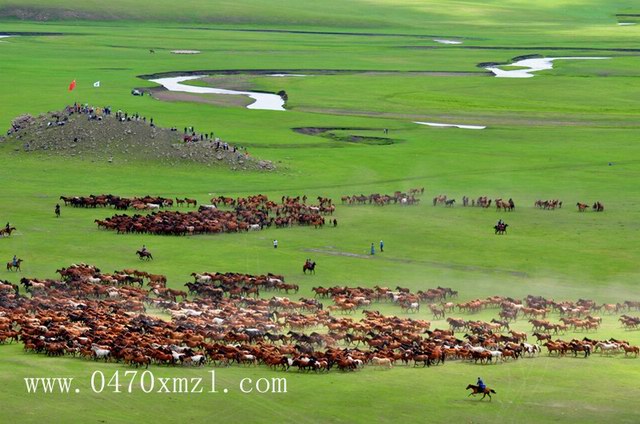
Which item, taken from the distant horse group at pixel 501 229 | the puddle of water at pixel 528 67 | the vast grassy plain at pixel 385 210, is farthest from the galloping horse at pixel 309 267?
the puddle of water at pixel 528 67

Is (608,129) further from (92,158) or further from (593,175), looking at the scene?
(92,158)

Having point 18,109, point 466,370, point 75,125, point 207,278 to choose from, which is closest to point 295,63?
point 18,109

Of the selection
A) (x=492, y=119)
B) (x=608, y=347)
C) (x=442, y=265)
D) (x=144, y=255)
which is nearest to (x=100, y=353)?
(x=608, y=347)

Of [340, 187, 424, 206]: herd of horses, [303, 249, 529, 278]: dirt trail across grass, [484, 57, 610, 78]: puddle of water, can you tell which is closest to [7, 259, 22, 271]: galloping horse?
[303, 249, 529, 278]: dirt trail across grass

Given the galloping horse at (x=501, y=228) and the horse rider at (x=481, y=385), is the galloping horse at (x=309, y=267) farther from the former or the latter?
the horse rider at (x=481, y=385)

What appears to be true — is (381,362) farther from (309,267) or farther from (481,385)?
(309,267)

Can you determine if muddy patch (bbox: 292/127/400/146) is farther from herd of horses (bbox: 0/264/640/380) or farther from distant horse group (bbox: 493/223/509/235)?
herd of horses (bbox: 0/264/640/380)
